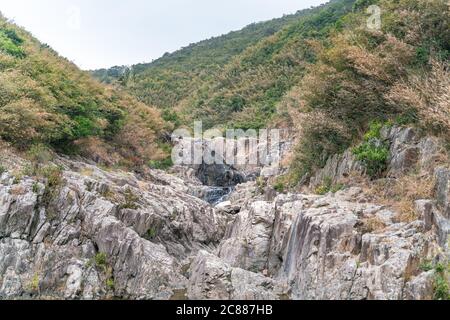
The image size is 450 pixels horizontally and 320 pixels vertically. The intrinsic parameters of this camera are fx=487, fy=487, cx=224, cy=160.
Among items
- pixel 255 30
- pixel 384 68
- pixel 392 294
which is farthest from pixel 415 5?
pixel 255 30

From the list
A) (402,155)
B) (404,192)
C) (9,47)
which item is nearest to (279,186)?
(402,155)

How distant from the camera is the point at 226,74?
72.0 meters

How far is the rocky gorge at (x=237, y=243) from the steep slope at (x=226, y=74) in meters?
34.1

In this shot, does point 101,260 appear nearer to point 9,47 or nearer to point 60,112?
point 60,112

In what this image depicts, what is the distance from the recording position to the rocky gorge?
36.2 feet

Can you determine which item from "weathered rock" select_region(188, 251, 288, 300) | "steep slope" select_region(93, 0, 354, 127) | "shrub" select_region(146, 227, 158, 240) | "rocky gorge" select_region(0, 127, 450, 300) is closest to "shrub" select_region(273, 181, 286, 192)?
"rocky gorge" select_region(0, 127, 450, 300)

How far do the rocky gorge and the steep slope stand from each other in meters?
34.1

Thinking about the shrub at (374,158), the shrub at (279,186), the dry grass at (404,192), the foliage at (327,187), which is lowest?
the shrub at (279,186)

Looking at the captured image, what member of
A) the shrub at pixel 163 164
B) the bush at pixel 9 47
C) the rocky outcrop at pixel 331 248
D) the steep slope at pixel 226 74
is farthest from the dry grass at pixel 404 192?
the steep slope at pixel 226 74

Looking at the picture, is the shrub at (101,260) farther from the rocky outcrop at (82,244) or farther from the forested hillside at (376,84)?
the forested hillside at (376,84)

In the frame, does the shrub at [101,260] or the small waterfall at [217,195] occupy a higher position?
the shrub at [101,260]

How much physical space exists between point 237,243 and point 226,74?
188 ft

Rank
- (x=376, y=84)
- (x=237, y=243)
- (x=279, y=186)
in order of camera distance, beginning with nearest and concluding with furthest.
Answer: (x=237, y=243)
(x=376, y=84)
(x=279, y=186)

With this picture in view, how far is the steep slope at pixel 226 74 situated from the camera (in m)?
59.3
